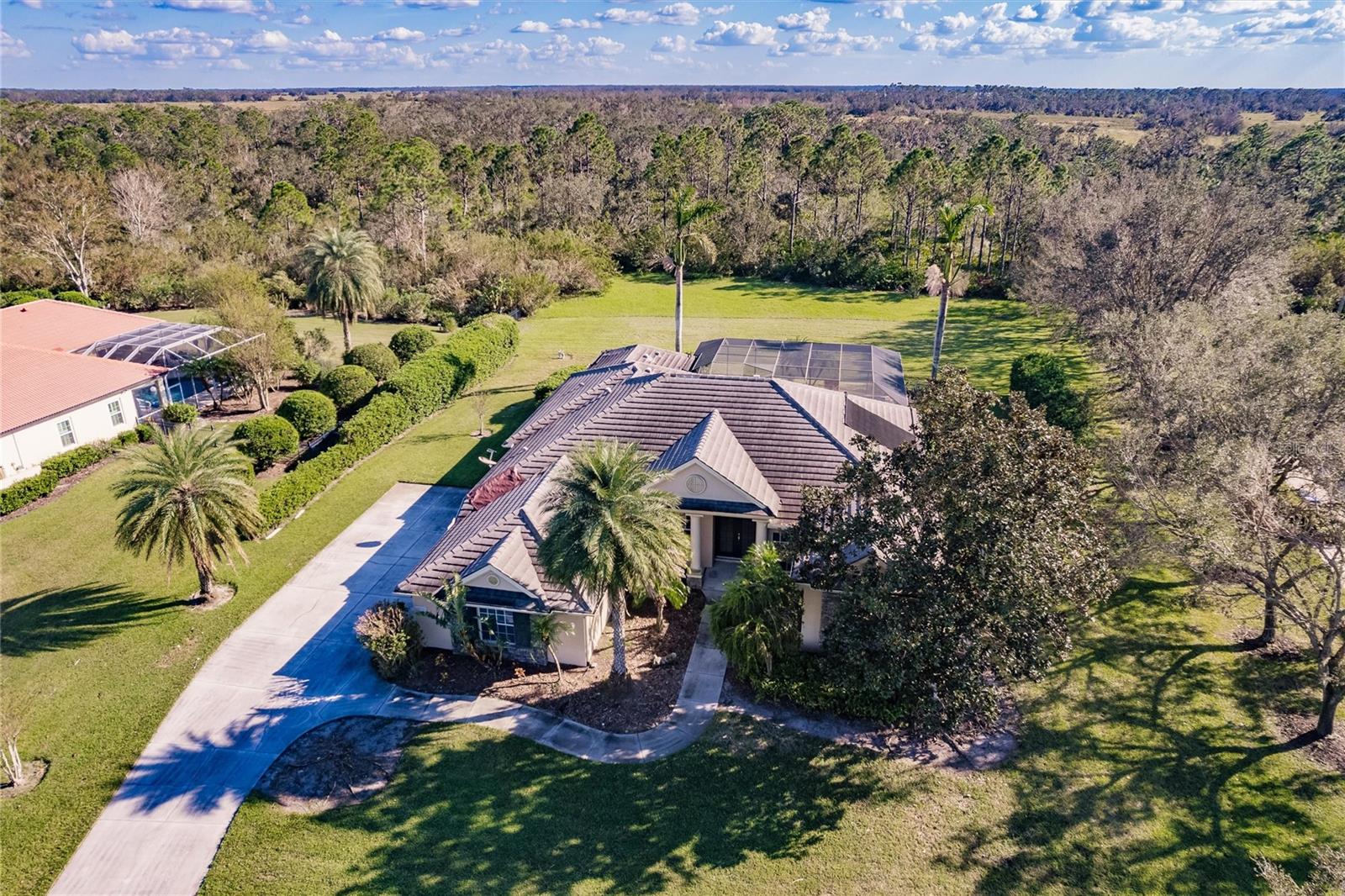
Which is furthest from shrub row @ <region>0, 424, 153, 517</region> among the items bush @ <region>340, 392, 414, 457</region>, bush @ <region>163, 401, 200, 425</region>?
bush @ <region>340, 392, 414, 457</region>

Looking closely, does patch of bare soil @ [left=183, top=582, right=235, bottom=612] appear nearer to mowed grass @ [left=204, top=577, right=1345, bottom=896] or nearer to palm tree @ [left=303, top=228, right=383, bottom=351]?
mowed grass @ [left=204, top=577, right=1345, bottom=896]

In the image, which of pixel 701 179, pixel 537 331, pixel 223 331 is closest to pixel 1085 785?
pixel 223 331

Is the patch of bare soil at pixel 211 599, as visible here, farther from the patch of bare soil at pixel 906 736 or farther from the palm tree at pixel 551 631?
the patch of bare soil at pixel 906 736

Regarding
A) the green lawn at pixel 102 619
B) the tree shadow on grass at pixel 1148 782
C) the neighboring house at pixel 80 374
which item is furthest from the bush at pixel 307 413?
the tree shadow on grass at pixel 1148 782

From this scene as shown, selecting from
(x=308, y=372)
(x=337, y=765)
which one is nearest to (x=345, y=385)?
(x=308, y=372)

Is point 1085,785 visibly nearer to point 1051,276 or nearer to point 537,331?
point 1051,276

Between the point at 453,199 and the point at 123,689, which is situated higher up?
the point at 453,199
